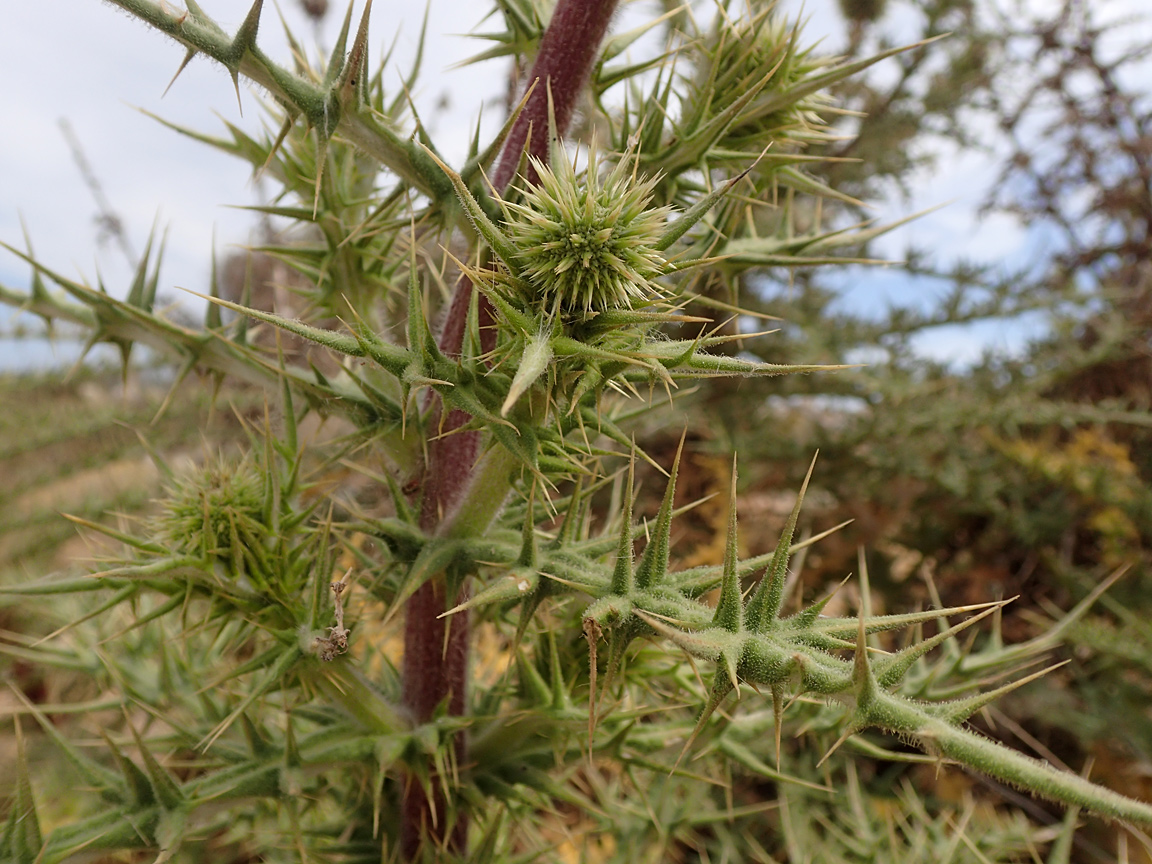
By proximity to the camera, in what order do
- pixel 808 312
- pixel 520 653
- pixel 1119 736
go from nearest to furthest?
pixel 520 653, pixel 1119 736, pixel 808 312

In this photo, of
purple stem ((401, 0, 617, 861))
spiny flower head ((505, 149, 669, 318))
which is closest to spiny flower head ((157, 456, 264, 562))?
purple stem ((401, 0, 617, 861))

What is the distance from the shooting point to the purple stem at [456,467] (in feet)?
3.14

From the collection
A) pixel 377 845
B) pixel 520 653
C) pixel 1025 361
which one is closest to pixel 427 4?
pixel 520 653

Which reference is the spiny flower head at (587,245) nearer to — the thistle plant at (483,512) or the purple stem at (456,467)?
the thistle plant at (483,512)

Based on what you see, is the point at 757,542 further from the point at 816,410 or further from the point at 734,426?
the point at 816,410

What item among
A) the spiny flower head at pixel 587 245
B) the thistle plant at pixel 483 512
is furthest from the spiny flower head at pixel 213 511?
the spiny flower head at pixel 587 245

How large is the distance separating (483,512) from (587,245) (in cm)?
44

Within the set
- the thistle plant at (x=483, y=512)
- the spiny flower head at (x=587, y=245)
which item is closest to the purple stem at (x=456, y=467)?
the thistle plant at (x=483, y=512)

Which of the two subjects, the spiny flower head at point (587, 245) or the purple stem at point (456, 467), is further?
the purple stem at point (456, 467)

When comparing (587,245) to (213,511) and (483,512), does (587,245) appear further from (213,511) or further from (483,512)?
(213,511)

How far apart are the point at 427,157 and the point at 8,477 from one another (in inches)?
150

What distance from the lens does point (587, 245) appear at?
Result: 0.70 metres

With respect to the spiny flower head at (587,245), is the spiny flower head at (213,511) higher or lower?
lower

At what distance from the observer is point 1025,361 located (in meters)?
3.04
